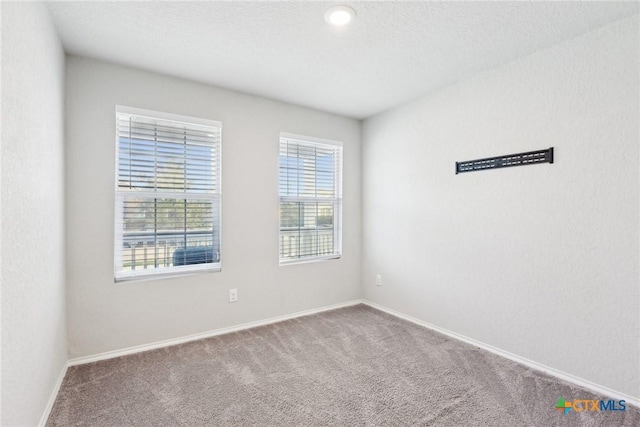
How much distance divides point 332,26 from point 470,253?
2182 millimetres

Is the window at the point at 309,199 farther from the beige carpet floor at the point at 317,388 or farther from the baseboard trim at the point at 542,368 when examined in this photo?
the baseboard trim at the point at 542,368

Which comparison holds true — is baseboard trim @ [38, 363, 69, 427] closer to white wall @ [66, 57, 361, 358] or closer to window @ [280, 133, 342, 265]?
white wall @ [66, 57, 361, 358]

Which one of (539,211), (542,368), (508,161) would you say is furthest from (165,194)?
(542,368)

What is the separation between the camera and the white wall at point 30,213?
130 cm

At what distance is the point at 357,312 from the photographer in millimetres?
3668

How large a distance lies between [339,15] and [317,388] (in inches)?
94.9

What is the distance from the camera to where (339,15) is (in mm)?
1924

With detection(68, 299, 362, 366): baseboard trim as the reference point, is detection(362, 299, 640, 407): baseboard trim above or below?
below

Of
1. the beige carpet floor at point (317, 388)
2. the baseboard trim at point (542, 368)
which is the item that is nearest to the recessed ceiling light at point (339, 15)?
the beige carpet floor at point (317, 388)

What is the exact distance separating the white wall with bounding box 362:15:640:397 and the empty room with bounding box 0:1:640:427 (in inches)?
0.6

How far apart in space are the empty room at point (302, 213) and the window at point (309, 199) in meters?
0.04

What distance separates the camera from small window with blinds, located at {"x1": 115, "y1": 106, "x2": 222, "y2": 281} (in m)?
2.62

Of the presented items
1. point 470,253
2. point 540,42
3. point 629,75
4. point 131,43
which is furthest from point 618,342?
point 131,43

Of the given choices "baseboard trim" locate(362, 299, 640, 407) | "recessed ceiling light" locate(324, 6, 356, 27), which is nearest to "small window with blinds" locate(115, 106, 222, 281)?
"recessed ceiling light" locate(324, 6, 356, 27)
